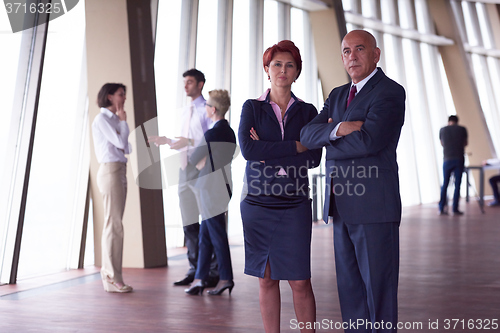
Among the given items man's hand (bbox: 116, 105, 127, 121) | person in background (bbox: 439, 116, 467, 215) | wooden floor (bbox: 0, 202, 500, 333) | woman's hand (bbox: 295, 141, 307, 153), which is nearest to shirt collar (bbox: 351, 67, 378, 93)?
woman's hand (bbox: 295, 141, 307, 153)

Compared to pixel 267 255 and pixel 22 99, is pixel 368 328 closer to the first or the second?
pixel 267 255

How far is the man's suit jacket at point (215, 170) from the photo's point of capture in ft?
12.8

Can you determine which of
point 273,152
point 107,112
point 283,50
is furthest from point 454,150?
point 273,152

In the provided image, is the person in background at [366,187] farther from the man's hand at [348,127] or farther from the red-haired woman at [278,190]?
the red-haired woman at [278,190]

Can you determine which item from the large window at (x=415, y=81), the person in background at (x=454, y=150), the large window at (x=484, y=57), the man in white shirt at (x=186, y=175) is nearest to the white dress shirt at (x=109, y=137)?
the man in white shirt at (x=186, y=175)

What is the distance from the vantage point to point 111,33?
5.14m

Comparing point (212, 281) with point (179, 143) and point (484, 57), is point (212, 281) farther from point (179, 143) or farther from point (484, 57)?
point (484, 57)

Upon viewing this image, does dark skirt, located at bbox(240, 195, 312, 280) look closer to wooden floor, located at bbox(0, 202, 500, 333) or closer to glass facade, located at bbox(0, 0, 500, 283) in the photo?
wooden floor, located at bbox(0, 202, 500, 333)

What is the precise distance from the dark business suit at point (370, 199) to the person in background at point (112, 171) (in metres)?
2.30

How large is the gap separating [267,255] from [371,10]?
10.6 meters

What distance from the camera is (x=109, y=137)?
13.3ft

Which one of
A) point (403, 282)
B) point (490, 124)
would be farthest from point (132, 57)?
point (490, 124)

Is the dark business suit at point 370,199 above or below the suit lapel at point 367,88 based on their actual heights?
below

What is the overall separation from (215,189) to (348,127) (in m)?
1.94
